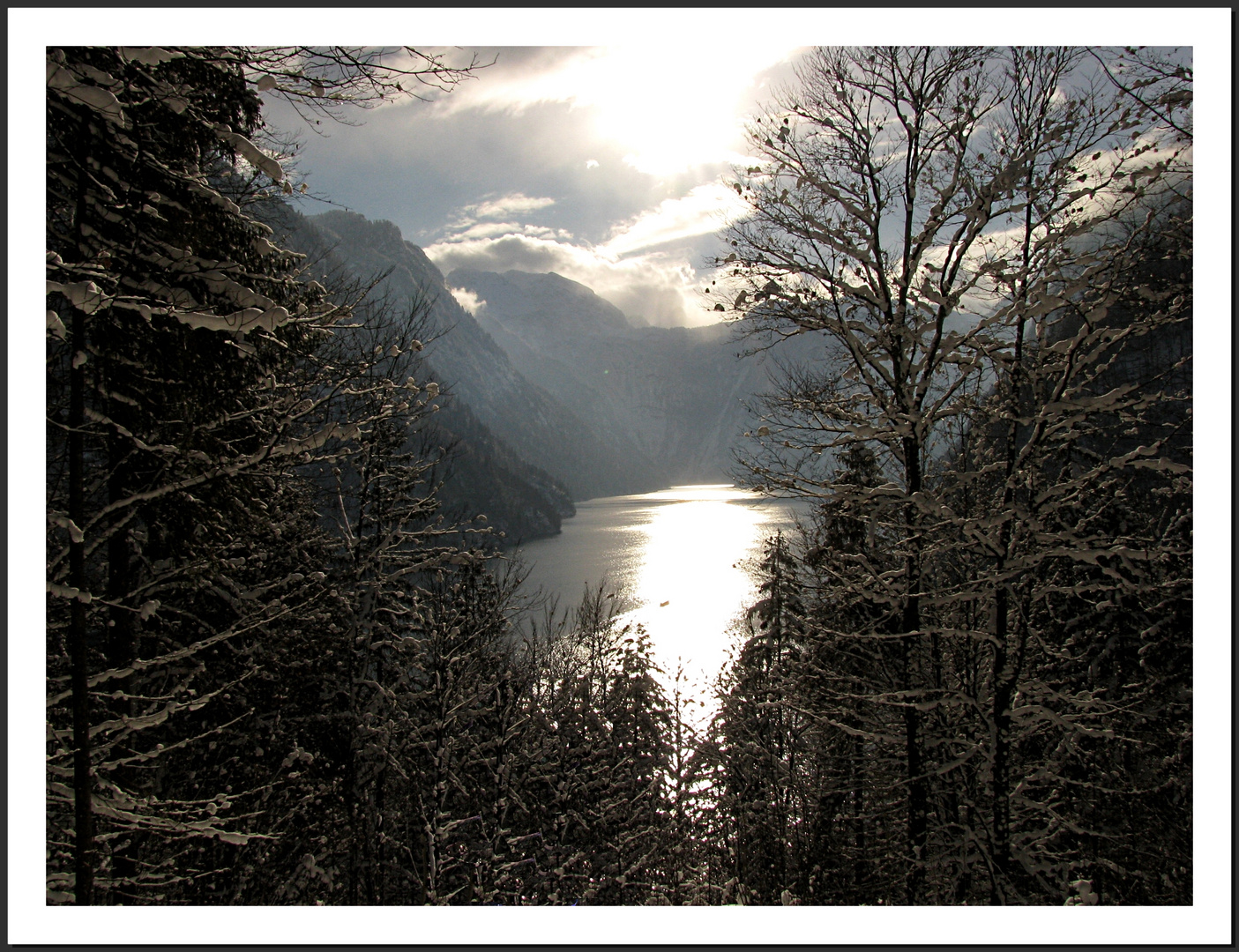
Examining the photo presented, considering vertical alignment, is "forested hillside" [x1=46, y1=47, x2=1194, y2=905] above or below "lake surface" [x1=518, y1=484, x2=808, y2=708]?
above

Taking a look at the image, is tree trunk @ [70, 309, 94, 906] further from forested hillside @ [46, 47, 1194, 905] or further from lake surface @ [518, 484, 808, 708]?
lake surface @ [518, 484, 808, 708]

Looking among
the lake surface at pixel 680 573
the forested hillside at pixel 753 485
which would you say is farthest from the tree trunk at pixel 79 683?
the lake surface at pixel 680 573

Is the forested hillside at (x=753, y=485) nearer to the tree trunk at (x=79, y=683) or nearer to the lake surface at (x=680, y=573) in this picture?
the tree trunk at (x=79, y=683)

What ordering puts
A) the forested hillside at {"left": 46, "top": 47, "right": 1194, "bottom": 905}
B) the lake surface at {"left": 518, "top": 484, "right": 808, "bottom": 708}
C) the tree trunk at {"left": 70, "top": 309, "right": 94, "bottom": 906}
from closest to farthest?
the tree trunk at {"left": 70, "top": 309, "right": 94, "bottom": 906} → the forested hillside at {"left": 46, "top": 47, "right": 1194, "bottom": 905} → the lake surface at {"left": 518, "top": 484, "right": 808, "bottom": 708}

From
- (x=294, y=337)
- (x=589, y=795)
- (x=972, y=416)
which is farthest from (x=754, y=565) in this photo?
(x=294, y=337)

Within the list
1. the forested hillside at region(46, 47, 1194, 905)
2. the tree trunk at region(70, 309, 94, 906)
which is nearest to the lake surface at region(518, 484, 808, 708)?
the forested hillside at region(46, 47, 1194, 905)

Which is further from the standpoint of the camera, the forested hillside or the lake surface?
the lake surface

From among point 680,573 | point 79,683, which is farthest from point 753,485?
point 680,573

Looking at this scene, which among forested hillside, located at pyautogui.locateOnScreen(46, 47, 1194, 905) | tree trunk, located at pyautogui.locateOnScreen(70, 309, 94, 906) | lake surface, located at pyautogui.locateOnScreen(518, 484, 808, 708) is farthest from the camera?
lake surface, located at pyautogui.locateOnScreen(518, 484, 808, 708)
